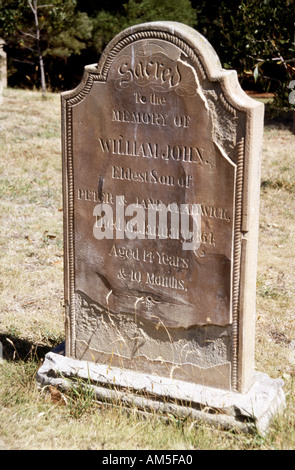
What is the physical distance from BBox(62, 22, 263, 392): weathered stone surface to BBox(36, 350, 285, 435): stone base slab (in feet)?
0.28

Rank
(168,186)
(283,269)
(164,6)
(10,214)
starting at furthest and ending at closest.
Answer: (164,6) < (10,214) < (283,269) < (168,186)

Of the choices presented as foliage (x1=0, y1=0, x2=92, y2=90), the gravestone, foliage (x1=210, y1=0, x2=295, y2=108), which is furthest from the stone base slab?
foliage (x1=0, y1=0, x2=92, y2=90)

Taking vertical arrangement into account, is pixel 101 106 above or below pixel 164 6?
below

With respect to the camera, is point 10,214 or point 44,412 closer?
point 44,412

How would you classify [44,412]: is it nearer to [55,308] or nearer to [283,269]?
[55,308]

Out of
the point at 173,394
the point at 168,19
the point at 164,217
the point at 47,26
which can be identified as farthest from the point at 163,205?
the point at 168,19

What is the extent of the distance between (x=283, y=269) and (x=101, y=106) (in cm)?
318

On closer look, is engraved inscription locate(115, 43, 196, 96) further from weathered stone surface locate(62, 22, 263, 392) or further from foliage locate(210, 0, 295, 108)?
foliage locate(210, 0, 295, 108)

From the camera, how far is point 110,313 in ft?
12.9

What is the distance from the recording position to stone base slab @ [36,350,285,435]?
3.47m

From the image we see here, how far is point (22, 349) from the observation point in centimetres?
455

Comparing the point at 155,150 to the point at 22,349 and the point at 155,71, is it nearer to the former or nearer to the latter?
the point at 155,71

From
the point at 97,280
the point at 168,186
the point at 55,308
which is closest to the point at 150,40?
the point at 168,186

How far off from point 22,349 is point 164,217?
167cm
